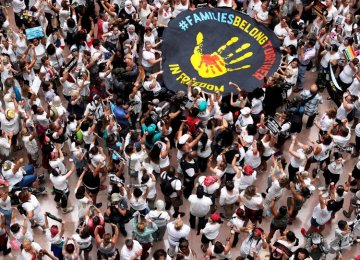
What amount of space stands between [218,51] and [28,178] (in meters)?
6.74

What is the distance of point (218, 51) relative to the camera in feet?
55.4

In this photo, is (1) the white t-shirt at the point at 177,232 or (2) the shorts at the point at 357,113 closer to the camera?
(1) the white t-shirt at the point at 177,232

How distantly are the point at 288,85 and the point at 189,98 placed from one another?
102 inches

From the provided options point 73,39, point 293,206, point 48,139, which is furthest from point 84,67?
point 293,206

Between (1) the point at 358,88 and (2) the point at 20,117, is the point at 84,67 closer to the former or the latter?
(2) the point at 20,117

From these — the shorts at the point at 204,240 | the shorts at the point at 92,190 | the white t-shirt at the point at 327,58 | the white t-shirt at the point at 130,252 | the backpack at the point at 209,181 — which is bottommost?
the shorts at the point at 204,240

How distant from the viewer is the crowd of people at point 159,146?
463 inches

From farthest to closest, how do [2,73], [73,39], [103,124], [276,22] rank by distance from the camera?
[276,22], [73,39], [2,73], [103,124]

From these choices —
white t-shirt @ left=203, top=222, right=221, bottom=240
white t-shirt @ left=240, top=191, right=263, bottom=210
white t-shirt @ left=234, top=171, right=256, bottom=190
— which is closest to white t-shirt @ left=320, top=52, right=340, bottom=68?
white t-shirt @ left=234, top=171, right=256, bottom=190

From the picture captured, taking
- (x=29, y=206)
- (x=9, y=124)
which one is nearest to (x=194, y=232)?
(x=29, y=206)

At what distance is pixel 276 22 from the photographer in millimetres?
17062

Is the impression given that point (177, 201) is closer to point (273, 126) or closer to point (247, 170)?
point (247, 170)

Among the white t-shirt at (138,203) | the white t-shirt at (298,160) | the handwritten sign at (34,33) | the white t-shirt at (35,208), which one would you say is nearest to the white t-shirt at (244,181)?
the white t-shirt at (298,160)

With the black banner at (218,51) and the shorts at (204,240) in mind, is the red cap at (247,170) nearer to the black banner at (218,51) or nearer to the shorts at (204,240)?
the shorts at (204,240)
